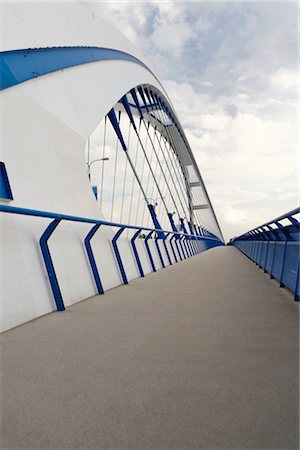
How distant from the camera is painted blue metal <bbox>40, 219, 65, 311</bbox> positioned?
12.9ft

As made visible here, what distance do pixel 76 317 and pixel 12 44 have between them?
483 cm

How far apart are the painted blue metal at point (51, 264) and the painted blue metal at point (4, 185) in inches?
24.9

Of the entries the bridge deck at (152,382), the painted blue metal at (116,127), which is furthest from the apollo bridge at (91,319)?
the painted blue metal at (116,127)

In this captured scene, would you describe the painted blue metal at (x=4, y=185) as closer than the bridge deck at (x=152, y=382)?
No

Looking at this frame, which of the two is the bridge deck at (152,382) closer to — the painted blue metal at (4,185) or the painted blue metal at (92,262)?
the painted blue metal at (4,185)

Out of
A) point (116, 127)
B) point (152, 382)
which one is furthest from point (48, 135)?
point (116, 127)

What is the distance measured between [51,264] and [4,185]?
108 cm

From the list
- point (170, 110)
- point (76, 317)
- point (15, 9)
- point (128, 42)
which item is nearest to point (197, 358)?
point (76, 317)

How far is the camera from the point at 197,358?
224cm

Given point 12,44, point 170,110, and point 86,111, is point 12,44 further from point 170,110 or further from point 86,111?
point 170,110

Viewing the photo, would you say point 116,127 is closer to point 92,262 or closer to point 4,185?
point 92,262

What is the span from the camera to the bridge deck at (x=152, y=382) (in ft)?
4.38

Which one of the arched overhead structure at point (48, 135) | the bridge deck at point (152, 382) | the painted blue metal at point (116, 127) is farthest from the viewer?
the painted blue metal at point (116, 127)

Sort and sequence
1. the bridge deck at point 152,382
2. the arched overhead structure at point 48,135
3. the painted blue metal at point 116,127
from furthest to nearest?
the painted blue metal at point 116,127 → the arched overhead structure at point 48,135 → the bridge deck at point 152,382
